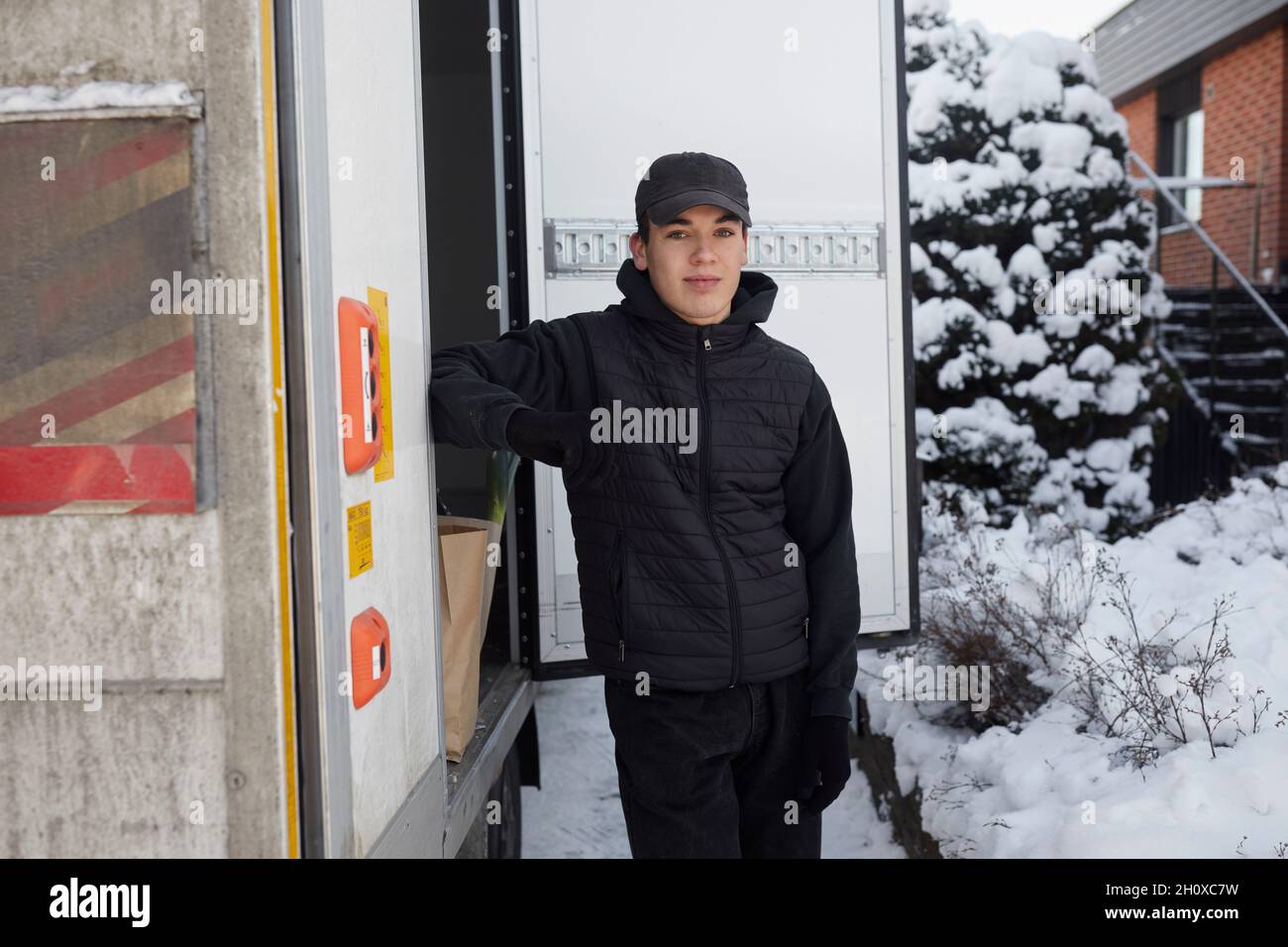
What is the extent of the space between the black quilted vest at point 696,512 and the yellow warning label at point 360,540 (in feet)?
2.04

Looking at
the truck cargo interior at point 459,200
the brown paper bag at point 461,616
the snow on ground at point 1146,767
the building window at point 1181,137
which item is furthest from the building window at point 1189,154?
the brown paper bag at point 461,616

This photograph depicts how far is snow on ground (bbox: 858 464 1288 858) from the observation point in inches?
105

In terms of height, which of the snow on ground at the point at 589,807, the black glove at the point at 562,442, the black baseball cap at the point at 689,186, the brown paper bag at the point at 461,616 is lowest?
the snow on ground at the point at 589,807

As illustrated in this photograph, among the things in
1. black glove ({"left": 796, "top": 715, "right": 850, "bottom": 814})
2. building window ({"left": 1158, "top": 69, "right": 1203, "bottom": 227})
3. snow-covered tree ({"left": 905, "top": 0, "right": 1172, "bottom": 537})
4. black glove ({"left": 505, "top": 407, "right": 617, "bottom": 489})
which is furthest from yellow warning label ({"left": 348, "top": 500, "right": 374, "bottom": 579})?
building window ({"left": 1158, "top": 69, "right": 1203, "bottom": 227})

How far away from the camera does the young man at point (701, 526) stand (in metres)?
2.27

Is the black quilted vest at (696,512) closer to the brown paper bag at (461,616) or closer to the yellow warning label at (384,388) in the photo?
the brown paper bag at (461,616)

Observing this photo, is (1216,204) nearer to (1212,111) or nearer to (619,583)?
(1212,111)

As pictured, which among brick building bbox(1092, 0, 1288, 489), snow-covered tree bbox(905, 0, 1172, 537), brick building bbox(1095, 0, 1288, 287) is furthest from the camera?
brick building bbox(1095, 0, 1288, 287)

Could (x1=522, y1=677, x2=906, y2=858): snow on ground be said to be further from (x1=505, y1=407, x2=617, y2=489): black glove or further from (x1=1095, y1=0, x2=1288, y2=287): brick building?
(x1=1095, y1=0, x2=1288, y2=287): brick building

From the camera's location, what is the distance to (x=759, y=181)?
11.1ft

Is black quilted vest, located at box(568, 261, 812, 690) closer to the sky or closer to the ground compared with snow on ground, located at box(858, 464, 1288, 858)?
closer to the sky

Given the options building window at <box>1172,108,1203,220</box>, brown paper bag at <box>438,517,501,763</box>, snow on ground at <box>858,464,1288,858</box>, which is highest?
building window at <box>1172,108,1203,220</box>

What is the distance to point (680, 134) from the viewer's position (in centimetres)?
330

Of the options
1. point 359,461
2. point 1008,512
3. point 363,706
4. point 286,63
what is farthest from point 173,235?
point 1008,512
